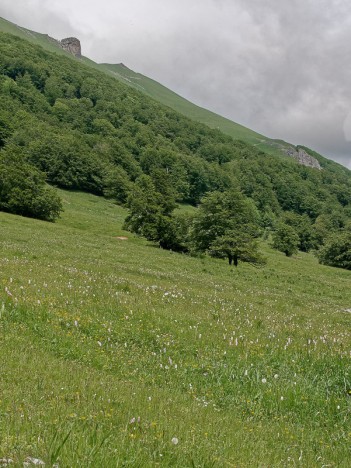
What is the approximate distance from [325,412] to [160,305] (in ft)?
22.2

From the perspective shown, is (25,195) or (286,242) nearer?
(25,195)

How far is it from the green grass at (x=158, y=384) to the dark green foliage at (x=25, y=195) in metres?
56.3

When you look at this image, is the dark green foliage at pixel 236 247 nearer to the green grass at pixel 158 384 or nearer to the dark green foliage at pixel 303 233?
the green grass at pixel 158 384

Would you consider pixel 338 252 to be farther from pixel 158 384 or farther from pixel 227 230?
pixel 158 384

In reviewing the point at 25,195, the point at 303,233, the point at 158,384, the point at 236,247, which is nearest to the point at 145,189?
the point at 25,195

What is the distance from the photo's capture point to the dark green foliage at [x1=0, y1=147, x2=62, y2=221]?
65.0m

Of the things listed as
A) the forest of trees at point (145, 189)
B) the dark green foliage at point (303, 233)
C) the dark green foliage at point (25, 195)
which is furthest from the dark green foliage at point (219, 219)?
the dark green foliage at point (303, 233)

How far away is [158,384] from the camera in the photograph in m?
6.50

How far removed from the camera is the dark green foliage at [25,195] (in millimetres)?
65000

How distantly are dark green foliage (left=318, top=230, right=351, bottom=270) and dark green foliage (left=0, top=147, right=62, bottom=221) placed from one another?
200 feet

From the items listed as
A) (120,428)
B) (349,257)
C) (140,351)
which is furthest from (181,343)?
(349,257)

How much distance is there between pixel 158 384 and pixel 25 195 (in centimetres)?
6470

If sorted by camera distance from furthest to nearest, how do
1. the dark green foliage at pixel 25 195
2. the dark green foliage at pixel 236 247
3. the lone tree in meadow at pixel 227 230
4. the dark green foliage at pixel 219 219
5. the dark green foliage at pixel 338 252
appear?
the dark green foliage at pixel 338 252 → the dark green foliage at pixel 25 195 → the dark green foliage at pixel 219 219 → the lone tree in meadow at pixel 227 230 → the dark green foliage at pixel 236 247

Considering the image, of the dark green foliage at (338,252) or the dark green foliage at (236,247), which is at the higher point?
the dark green foliage at (338,252)
